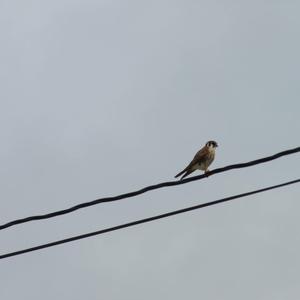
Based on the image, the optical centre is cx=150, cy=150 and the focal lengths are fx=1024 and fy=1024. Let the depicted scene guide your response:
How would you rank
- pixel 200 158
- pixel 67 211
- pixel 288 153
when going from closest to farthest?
pixel 288 153 → pixel 67 211 → pixel 200 158

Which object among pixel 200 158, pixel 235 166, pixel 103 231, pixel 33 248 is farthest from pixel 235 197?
pixel 200 158

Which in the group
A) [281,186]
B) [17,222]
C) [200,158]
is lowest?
[281,186]

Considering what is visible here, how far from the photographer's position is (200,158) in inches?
834

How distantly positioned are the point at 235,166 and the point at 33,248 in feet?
7.85

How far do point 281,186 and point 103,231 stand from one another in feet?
6.50

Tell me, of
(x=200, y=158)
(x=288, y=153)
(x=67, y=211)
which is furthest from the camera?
(x=200, y=158)

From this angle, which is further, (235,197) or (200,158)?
(200,158)

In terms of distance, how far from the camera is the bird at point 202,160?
68.7 ft

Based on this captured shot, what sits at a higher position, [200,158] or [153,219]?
[200,158]

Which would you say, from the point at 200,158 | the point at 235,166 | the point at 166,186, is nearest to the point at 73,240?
the point at 166,186

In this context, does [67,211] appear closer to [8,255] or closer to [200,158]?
[8,255]

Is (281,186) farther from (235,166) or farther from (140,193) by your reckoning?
(140,193)

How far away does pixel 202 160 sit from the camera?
21.2m

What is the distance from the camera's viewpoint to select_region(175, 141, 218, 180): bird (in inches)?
824
